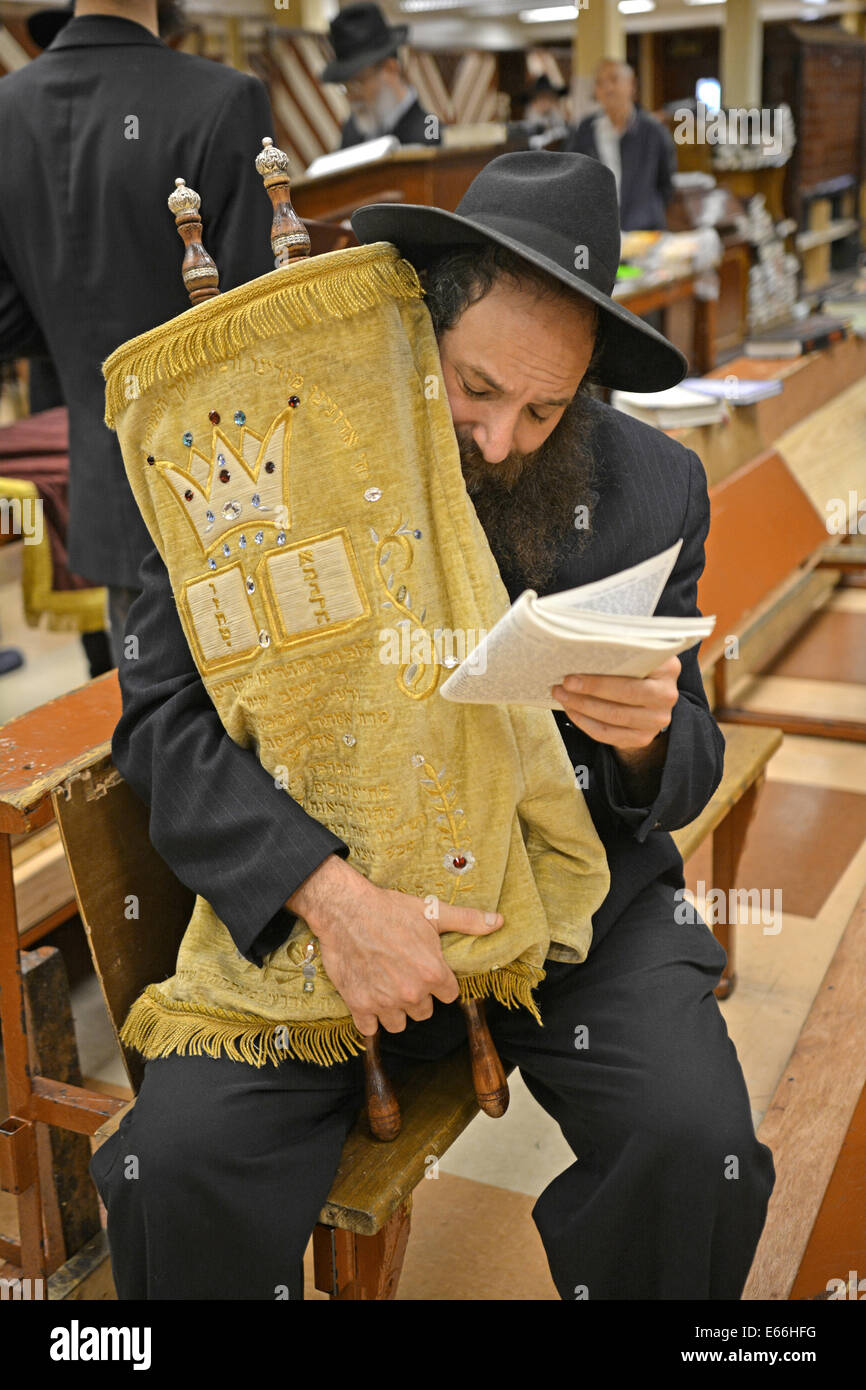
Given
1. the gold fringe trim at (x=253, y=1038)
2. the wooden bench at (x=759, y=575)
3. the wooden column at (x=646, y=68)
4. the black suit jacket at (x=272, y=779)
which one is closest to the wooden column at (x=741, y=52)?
the wooden column at (x=646, y=68)

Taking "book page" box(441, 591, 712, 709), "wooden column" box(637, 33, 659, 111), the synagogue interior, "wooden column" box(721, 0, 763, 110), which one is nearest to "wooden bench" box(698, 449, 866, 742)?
the synagogue interior

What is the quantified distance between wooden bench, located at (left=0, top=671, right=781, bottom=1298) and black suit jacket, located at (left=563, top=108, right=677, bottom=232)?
5.27 metres

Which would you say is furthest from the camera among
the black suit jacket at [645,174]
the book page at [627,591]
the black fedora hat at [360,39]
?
the black suit jacket at [645,174]

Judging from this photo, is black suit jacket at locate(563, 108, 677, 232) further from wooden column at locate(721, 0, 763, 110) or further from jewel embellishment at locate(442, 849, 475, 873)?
wooden column at locate(721, 0, 763, 110)

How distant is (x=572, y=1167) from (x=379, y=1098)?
0.90 feet

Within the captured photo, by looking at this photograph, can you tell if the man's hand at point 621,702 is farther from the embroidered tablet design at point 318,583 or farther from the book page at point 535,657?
the embroidered tablet design at point 318,583

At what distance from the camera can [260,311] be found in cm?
145

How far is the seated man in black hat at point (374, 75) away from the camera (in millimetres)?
5738

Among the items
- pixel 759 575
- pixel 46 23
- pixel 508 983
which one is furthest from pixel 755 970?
pixel 46 23

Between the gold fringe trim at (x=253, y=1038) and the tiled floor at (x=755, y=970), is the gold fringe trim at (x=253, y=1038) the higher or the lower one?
the higher one

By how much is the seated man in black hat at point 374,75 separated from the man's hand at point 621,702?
15.8ft

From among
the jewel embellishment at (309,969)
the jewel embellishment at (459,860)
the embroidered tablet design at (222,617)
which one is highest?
the embroidered tablet design at (222,617)

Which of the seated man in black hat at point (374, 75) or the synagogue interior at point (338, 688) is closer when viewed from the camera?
the synagogue interior at point (338, 688)
